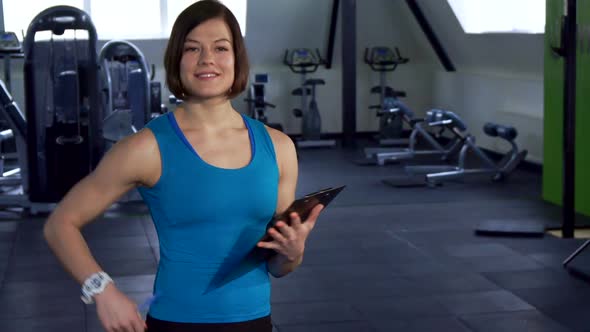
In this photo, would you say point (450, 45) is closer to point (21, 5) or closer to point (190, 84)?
point (21, 5)

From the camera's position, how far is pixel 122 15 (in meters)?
10.5

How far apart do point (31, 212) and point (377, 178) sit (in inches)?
115

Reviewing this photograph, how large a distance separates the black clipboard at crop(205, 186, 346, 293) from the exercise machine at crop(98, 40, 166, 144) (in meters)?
5.49

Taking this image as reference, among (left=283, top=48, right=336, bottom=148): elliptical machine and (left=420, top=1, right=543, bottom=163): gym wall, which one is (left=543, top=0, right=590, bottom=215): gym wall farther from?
(left=283, top=48, right=336, bottom=148): elliptical machine

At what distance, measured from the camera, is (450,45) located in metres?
10.2

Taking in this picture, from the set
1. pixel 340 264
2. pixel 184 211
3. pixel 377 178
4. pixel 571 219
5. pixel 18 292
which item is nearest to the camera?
pixel 184 211

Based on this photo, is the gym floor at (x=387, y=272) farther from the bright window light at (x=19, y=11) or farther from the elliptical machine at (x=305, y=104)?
the bright window light at (x=19, y=11)

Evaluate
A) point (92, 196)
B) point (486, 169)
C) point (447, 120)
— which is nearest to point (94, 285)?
point (92, 196)

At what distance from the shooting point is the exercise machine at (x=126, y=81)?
7277 millimetres

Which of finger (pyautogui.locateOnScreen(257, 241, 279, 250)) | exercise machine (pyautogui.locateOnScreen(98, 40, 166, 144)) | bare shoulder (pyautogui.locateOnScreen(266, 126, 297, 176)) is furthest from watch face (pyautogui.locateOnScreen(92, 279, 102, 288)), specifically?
exercise machine (pyautogui.locateOnScreen(98, 40, 166, 144))

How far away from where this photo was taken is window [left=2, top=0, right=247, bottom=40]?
33.3ft

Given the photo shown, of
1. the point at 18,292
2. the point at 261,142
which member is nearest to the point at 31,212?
the point at 18,292

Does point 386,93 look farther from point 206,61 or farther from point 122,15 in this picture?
point 206,61

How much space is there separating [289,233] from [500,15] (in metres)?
8.21
